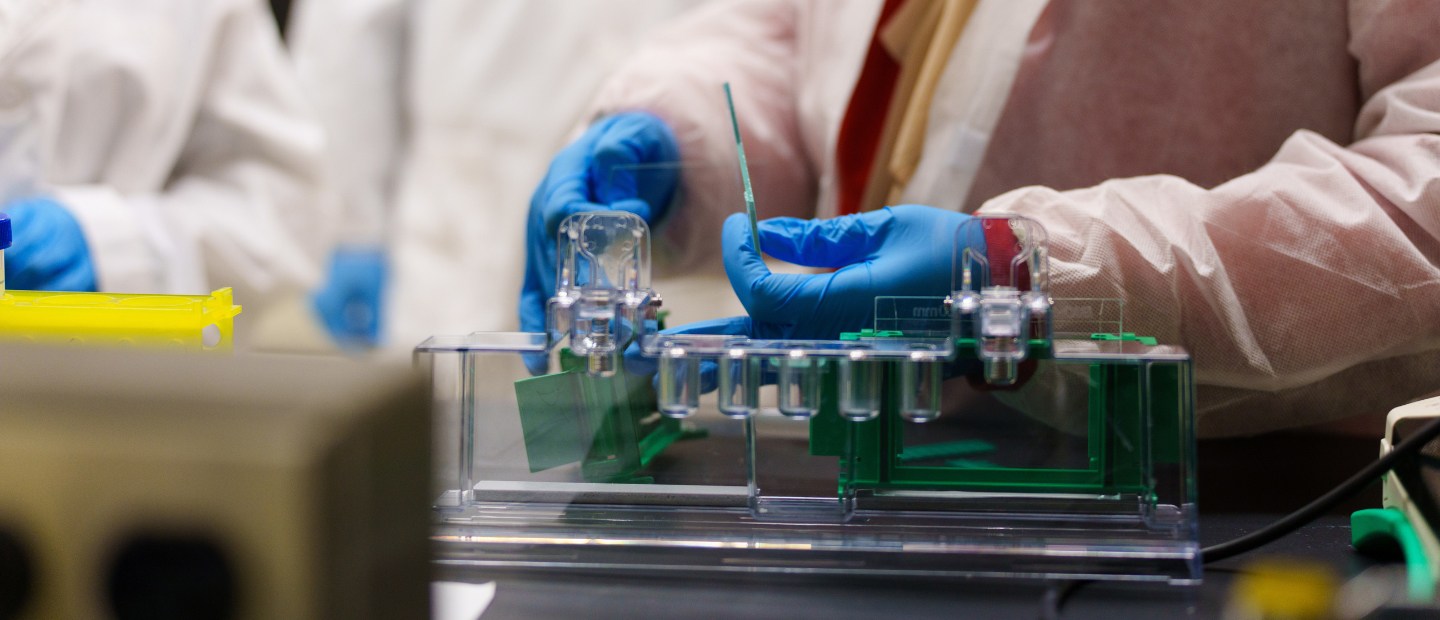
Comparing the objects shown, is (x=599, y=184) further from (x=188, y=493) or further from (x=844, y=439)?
(x=188, y=493)

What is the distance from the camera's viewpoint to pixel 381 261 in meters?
1.99

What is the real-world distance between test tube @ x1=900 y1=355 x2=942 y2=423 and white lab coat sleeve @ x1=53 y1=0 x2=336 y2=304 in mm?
1288

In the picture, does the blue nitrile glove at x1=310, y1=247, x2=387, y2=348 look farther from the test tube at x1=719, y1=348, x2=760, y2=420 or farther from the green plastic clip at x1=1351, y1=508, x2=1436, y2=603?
the green plastic clip at x1=1351, y1=508, x2=1436, y2=603

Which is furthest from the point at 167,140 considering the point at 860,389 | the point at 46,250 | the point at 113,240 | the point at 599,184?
the point at 860,389

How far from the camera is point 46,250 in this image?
3.48 feet

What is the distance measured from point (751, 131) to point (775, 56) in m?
0.22

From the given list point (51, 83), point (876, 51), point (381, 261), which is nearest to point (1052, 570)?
point (876, 51)

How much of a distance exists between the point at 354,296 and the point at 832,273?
1691 millimetres

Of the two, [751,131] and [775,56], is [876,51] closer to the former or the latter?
[751,131]

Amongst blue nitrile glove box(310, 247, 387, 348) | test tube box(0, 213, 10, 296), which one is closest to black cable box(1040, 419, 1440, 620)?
test tube box(0, 213, 10, 296)

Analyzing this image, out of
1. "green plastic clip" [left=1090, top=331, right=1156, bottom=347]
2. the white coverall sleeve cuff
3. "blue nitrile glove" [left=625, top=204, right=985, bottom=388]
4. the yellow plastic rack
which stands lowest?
"green plastic clip" [left=1090, top=331, right=1156, bottom=347]

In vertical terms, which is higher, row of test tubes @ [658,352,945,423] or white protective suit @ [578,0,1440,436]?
white protective suit @ [578,0,1440,436]

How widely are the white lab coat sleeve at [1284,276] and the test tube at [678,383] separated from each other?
12.1 inches

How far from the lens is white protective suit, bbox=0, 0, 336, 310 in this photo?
120 centimetres
